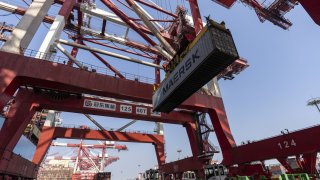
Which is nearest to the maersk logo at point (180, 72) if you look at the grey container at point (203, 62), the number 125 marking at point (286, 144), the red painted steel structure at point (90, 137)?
the grey container at point (203, 62)

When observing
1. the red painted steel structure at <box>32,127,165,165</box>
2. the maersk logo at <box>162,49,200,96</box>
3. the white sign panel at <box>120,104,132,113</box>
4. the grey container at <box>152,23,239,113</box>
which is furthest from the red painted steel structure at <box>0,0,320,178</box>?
the red painted steel structure at <box>32,127,165,165</box>

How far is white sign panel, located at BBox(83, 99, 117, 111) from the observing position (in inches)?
709

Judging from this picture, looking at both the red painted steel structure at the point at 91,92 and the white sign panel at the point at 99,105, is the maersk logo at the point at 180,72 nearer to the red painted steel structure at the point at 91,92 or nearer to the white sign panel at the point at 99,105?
the red painted steel structure at the point at 91,92

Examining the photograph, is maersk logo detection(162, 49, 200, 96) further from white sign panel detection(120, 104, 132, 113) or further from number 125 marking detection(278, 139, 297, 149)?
white sign panel detection(120, 104, 132, 113)

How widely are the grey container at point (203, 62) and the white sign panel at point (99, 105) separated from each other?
24.5 ft

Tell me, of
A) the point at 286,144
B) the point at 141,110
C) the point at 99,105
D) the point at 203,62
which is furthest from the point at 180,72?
the point at 99,105

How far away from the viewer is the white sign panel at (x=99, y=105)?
1800 centimetres

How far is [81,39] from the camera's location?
24.4 m

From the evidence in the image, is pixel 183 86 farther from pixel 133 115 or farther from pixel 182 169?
pixel 182 169

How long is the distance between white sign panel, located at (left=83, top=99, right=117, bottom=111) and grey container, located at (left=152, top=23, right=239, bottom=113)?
7.46 m

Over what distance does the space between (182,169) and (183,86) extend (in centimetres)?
1122

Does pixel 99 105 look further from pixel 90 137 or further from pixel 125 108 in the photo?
pixel 90 137

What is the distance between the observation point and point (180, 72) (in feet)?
39.3

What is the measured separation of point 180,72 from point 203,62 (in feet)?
7.17
